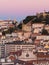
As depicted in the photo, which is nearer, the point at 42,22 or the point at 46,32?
the point at 46,32

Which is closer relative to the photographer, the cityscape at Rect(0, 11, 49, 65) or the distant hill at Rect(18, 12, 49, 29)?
the cityscape at Rect(0, 11, 49, 65)

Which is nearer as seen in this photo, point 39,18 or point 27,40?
point 27,40

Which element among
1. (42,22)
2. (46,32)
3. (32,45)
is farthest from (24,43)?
(42,22)

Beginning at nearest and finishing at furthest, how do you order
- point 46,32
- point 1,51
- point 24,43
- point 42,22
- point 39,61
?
1. point 39,61
2. point 1,51
3. point 24,43
4. point 46,32
5. point 42,22

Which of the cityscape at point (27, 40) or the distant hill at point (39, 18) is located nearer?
the cityscape at point (27, 40)

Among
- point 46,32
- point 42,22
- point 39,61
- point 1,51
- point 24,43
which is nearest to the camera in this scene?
point 39,61

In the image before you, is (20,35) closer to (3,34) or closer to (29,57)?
(3,34)

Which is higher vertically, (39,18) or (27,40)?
(39,18)
